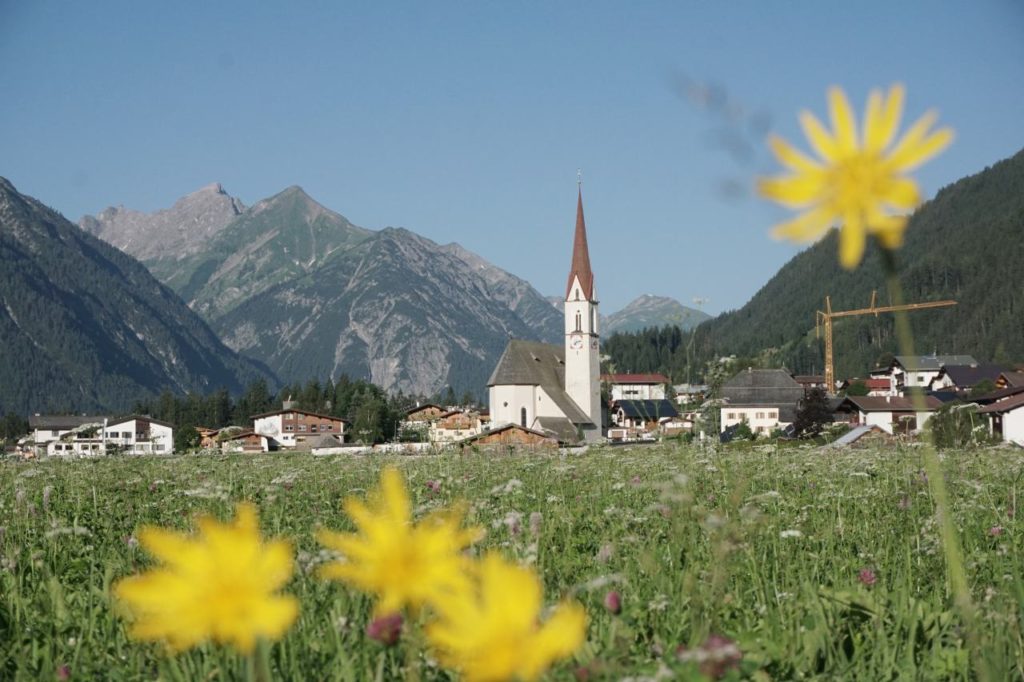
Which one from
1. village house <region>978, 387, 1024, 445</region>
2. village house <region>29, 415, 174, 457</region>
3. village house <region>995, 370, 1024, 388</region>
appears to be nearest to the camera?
village house <region>29, 415, 174, 457</region>

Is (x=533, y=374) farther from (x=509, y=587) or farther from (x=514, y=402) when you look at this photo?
(x=509, y=587)

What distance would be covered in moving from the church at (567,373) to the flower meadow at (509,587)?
82318mm

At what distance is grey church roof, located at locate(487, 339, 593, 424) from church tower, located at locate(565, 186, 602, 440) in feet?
4.14

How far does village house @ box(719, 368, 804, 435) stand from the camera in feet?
390

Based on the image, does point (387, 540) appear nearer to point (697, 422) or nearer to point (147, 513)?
point (147, 513)

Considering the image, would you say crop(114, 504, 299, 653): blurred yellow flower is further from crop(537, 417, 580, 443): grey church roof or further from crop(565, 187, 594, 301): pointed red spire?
crop(565, 187, 594, 301): pointed red spire

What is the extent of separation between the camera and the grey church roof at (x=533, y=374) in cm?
9150

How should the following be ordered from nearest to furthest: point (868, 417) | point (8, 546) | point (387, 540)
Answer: point (387, 540), point (8, 546), point (868, 417)

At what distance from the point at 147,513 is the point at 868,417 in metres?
77.8

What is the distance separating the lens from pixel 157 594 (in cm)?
105

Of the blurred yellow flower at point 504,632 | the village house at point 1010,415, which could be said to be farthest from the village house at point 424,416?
the village house at point 1010,415

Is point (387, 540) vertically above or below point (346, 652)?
above

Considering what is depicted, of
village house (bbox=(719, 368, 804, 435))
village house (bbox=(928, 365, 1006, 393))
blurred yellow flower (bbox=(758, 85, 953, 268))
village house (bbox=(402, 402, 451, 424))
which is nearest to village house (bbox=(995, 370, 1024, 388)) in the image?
village house (bbox=(928, 365, 1006, 393))

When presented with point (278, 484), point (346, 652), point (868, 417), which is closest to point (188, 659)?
point (346, 652)
